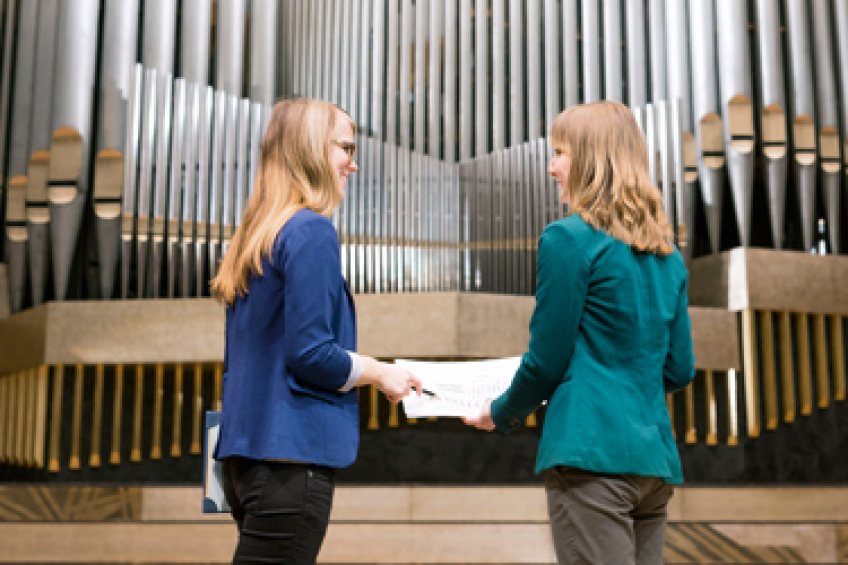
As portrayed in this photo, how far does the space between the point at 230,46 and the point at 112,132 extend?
28.2 inches

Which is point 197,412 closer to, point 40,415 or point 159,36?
point 40,415

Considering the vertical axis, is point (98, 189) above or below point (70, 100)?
below

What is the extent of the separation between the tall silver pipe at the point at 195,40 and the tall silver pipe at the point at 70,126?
0.38m

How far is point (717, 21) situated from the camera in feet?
14.9

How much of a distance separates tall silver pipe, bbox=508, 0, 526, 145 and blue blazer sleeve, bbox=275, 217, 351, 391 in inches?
111

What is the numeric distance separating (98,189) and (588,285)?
3068 mm

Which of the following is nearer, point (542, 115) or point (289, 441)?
point (289, 441)

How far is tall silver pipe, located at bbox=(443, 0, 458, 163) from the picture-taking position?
14.3 ft

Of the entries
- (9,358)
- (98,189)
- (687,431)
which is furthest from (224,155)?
(687,431)

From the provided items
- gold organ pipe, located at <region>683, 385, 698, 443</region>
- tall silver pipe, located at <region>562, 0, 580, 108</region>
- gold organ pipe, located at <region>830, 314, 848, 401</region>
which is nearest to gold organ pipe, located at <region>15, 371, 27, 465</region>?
tall silver pipe, located at <region>562, 0, 580, 108</region>

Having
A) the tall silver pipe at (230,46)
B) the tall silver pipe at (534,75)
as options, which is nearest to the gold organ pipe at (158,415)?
the tall silver pipe at (230,46)

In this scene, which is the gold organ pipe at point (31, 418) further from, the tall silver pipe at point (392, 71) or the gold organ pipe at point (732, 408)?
the gold organ pipe at point (732, 408)

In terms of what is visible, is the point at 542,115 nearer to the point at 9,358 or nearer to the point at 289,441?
the point at 9,358

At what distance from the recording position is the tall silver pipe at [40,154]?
4.30m
